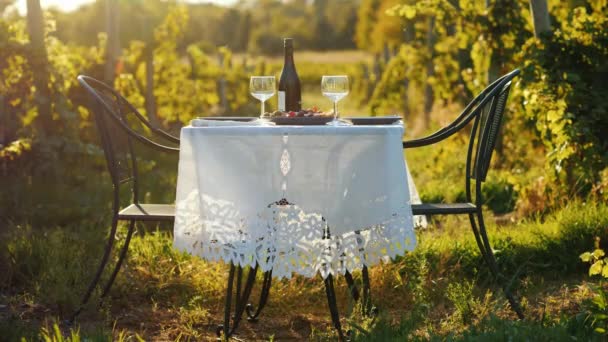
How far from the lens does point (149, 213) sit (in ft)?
10.4

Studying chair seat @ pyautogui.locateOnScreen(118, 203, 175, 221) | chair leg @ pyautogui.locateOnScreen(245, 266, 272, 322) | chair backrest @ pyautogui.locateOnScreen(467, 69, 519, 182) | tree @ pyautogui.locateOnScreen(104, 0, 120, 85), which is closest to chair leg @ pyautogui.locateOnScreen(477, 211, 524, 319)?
chair backrest @ pyautogui.locateOnScreen(467, 69, 519, 182)

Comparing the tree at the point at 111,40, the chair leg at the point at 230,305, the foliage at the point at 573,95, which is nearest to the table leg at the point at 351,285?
the chair leg at the point at 230,305

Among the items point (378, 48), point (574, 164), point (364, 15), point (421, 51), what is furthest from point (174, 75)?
point (364, 15)

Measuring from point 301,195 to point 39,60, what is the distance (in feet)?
10.8

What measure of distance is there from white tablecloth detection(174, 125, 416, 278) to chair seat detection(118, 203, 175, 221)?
420mm

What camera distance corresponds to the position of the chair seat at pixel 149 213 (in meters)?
3.11

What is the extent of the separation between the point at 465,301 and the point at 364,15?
1838 centimetres

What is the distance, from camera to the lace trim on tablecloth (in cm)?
268

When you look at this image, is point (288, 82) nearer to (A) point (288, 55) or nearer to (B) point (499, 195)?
(A) point (288, 55)

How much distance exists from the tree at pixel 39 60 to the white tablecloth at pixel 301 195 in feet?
9.80

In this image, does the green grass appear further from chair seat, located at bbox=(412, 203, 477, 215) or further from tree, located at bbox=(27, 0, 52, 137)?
tree, located at bbox=(27, 0, 52, 137)

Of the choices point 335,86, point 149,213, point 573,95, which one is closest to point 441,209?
point 335,86

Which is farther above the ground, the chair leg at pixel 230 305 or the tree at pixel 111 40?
the tree at pixel 111 40

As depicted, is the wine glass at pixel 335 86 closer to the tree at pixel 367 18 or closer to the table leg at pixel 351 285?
the table leg at pixel 351 285
